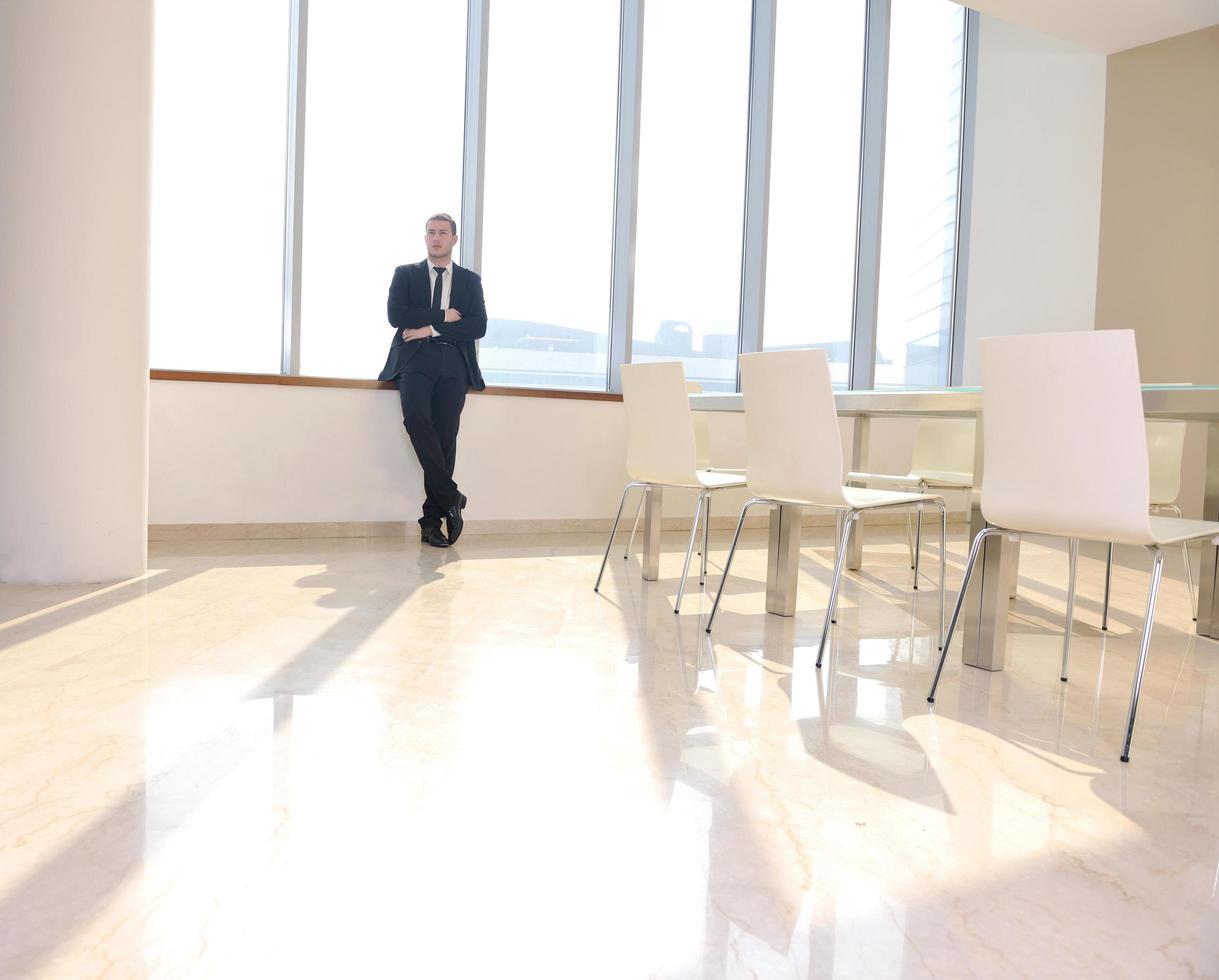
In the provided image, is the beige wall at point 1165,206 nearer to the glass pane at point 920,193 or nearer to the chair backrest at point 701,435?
the glass pane at point 920,193

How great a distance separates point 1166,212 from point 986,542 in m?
4.54

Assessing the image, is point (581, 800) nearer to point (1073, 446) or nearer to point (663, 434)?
point (1073, 446)

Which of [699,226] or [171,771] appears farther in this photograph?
[699,226]

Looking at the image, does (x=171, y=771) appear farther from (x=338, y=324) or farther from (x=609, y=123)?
(x=609, y=123)

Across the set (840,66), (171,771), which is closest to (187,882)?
(171,771)

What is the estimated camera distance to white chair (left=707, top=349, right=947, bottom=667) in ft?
8.89

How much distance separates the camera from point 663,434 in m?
3.52

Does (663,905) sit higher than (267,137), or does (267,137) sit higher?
(267,137)

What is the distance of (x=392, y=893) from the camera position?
133 centimetres

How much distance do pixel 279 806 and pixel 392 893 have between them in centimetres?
36

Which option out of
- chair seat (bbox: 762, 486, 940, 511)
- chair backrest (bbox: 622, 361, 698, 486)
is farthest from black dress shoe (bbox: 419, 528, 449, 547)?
chair seat (bbox: 762, 486, 940, 511)

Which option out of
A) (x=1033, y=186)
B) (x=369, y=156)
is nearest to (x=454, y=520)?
(x=369, y=156)

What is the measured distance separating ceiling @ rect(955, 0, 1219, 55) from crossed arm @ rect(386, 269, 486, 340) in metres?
3.30

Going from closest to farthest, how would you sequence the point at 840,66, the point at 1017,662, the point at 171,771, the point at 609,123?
the point at 171,771, the point at 1017,662, the point at 609,123, the point at 840,66
